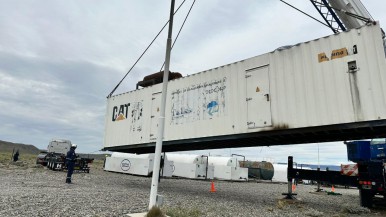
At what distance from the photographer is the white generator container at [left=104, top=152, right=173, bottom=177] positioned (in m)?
25.4

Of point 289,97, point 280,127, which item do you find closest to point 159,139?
point 280,127

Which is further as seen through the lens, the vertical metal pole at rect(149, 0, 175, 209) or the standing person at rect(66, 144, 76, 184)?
the standing person at rect(66, 144, 76, 184)

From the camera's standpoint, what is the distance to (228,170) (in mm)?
30375

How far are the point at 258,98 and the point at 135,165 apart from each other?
19526 mm

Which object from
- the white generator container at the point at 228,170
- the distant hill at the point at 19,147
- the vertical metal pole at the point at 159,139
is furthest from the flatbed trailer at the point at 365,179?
the distant hill at the point at 19,147

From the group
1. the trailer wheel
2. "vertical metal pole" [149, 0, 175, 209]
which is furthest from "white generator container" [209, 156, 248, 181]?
"vertical metal pole" [149, 0, 175, 209]

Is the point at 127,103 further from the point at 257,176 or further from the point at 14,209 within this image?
the point at 257,176

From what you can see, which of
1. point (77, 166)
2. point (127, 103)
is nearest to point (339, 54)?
point (127, 103)

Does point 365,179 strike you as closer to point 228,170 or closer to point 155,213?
point 155,213

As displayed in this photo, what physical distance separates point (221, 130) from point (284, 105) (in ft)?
8.14

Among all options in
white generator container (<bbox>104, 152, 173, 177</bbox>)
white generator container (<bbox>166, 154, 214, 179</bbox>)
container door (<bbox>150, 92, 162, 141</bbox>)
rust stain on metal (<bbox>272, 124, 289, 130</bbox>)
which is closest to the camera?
rust stain on metal (<bbox>272, 124, 289, 130</bbox>)

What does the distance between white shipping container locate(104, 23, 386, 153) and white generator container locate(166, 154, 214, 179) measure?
51.9 ft

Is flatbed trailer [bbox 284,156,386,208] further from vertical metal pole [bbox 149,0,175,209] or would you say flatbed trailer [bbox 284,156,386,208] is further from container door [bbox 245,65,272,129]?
vertical metal pole [bbox 149,0,175,209]

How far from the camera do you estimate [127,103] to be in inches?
555
